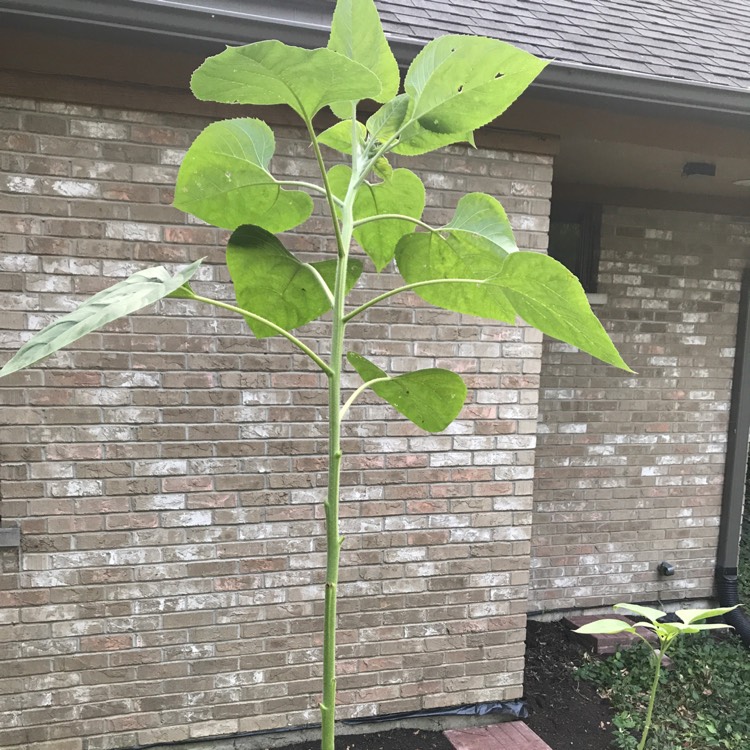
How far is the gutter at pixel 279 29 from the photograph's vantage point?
184cm

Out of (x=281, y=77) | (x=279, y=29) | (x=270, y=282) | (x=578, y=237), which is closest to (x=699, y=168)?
(x=578, y=237)

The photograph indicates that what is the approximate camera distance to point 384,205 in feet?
3.58

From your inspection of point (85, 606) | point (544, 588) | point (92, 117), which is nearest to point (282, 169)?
point (92, 117)

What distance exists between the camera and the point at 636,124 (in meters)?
2.72

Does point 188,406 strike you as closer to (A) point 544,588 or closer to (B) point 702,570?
(A) point 544,588

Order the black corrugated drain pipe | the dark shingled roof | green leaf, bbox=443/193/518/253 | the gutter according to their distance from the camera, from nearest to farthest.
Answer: green leaf, bbox=443/193/518/253, the gutter, the dark shingled roof, the black corrugated drain pipe

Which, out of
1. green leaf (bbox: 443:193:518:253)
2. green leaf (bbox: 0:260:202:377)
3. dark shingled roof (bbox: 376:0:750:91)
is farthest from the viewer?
dark shingled roof (bbox: 376:0:750:91)

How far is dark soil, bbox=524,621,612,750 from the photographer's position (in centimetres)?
282

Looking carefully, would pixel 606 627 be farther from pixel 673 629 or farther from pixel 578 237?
pixel 578 237

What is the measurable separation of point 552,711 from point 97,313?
321 cm

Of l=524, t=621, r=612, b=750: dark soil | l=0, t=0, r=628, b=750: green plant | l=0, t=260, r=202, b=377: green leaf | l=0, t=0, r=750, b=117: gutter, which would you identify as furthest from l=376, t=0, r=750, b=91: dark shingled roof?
l=524, t=621, r=612, b=750: dark soil

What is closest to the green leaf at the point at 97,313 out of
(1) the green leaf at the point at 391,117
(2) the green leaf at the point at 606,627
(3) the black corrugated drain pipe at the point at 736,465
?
(1) the green leaf at the point at 391,117

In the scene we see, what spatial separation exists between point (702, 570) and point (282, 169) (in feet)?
12.9

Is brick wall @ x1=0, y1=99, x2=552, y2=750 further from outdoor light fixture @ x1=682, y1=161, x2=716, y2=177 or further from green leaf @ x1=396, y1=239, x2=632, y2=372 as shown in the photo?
green leaf @ x1=396, y1=239, x2=632, y2=372
